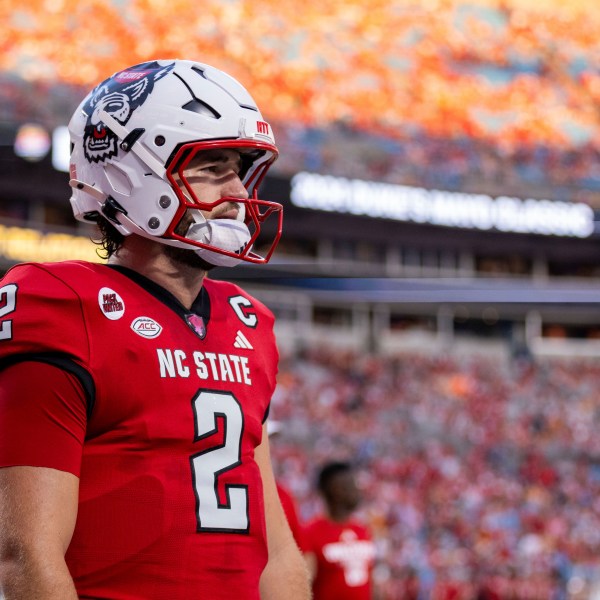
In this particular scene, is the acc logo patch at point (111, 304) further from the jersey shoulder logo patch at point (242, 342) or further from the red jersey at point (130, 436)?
the jersey shoulder logo patch at point (242, 342)

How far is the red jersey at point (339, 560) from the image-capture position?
18.3 ft

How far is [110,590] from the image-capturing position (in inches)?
59.2

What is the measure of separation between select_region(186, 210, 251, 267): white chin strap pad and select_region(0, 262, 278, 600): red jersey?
0.13 metres

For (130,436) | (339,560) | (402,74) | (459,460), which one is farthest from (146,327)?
(402,74)

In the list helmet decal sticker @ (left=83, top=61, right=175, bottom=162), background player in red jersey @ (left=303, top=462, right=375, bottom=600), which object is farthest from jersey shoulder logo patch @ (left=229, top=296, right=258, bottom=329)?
background player in red jersey @ (left=303, top=462, right=375, bottom=600)

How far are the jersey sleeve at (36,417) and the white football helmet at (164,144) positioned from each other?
35cm

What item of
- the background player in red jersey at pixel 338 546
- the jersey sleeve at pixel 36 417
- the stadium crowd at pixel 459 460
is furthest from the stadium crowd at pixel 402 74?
the jersey sleeve at pixel 36 417

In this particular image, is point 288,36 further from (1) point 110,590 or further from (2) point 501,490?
(1) point 110,590

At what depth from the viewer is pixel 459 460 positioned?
16.5 metres

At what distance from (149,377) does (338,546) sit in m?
4.32

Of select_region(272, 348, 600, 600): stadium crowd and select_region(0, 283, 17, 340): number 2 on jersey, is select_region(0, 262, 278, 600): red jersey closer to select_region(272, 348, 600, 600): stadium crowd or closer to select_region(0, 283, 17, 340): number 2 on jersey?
select_region(0, 283, 17, 340): number 2 on jersey

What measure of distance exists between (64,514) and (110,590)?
0.14 meters

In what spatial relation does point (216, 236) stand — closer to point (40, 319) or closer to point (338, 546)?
point (40, 319)

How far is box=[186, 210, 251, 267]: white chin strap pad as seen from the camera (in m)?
1.70
